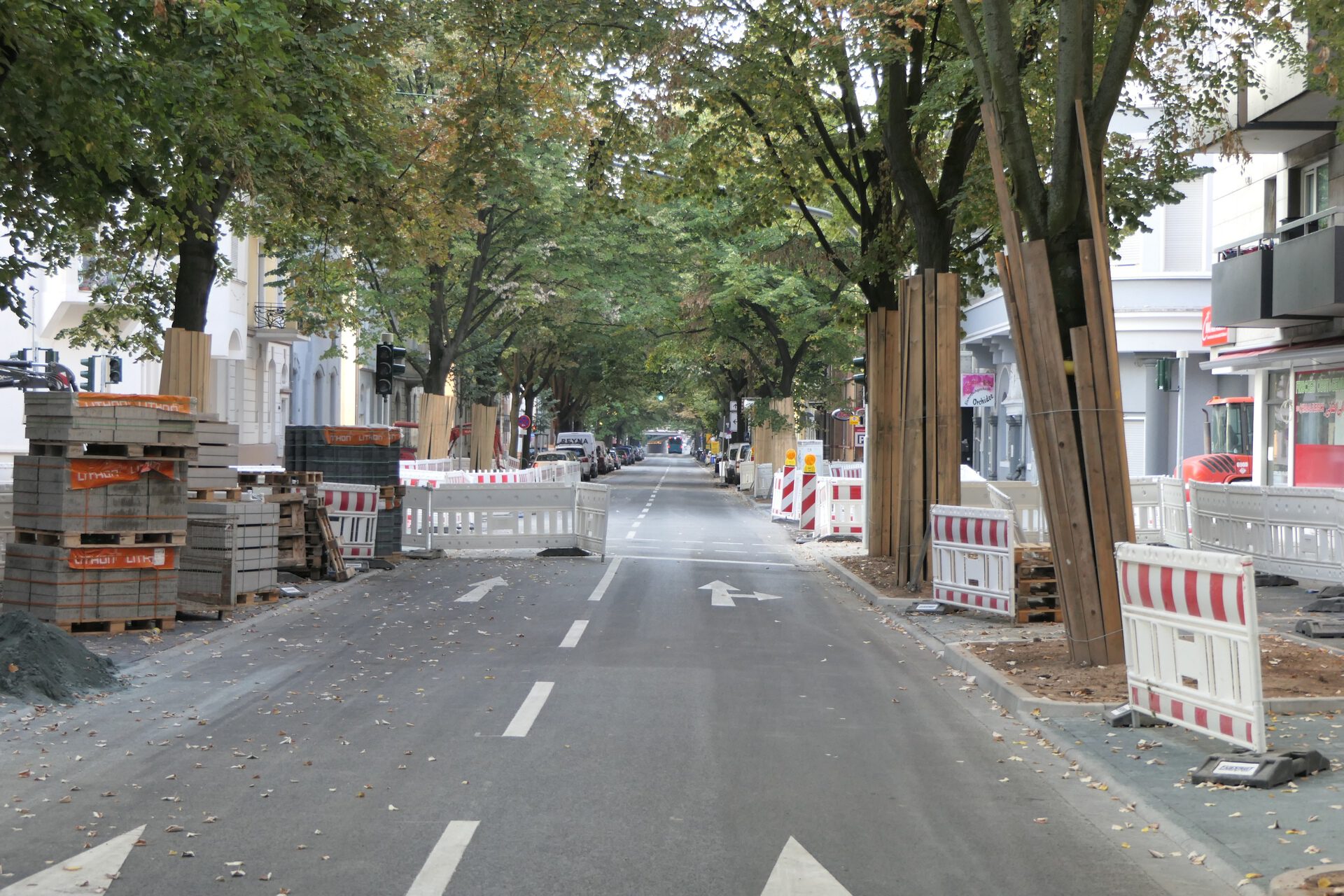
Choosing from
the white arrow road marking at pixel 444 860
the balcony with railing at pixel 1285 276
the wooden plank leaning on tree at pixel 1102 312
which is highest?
the balcony with railing at pixel 1285 276

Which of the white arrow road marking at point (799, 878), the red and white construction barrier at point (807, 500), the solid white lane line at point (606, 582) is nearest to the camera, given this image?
the white arrow road marking at point (799, 878)

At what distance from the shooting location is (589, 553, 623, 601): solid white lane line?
16.7 m

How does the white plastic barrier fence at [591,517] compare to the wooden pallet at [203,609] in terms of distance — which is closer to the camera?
the wooden pallet at [203,609]

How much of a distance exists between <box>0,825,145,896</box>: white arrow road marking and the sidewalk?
433cm

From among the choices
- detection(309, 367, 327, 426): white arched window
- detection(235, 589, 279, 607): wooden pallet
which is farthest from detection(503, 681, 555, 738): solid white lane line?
detection(309, 367, 327, 426): white arched window

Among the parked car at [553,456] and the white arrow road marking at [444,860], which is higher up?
the parked car at [553,456]

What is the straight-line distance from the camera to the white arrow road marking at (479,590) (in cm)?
1614

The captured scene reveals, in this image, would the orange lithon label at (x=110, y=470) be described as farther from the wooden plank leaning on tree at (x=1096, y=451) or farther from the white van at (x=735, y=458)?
the white van at (x=735, y=458)

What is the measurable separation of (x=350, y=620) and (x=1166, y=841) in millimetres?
9678

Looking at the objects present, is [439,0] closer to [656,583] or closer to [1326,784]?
[656,583]

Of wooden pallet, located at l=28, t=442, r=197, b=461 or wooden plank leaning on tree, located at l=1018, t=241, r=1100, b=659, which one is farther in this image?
wooden pallet, located at l=28, t=442, r=197, b=461

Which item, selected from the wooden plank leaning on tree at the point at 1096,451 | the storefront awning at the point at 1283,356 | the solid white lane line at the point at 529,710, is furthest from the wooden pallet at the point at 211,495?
the storefront awning at the point at 1283,356

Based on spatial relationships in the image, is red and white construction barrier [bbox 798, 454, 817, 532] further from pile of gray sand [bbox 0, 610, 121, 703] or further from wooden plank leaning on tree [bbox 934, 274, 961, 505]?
pile of gray sand [bbox 0, 610, 121, 703]

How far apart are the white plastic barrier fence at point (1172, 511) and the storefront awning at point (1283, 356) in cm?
401
